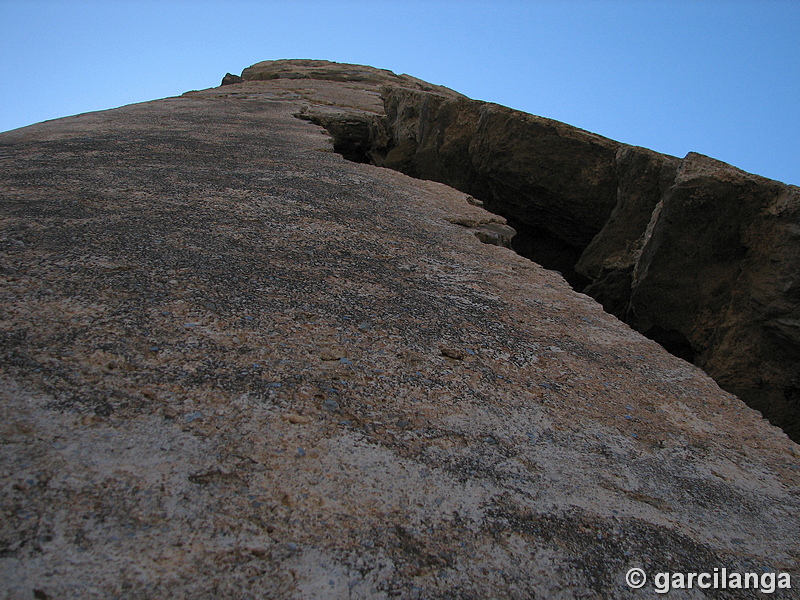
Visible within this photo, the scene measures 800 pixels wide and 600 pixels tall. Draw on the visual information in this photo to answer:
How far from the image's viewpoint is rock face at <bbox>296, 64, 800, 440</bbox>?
287 centimetres

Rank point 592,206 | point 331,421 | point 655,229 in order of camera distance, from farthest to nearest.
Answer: point 592,206, point 655,229, point 331,421

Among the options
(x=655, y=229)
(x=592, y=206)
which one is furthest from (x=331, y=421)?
(x=592, y=206)

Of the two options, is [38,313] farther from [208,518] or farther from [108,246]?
[208,518]

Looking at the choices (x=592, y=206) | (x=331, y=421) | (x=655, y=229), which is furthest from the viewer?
(x=592, y=206)

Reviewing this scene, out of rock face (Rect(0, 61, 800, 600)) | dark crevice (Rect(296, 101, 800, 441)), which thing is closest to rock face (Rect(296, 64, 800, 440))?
dark crevice (Rect(296, 101, 800, 441))

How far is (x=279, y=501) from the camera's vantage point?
1.16m

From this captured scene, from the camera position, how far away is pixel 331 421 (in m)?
1.42

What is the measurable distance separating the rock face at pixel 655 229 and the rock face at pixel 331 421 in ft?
0.40

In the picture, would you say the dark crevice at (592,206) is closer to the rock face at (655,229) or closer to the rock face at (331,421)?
the rock face at (655,229)

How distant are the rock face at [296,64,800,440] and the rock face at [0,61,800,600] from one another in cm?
12

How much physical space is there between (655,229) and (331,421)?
2.56 metres

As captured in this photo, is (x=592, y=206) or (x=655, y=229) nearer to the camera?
(x=655, y=229)

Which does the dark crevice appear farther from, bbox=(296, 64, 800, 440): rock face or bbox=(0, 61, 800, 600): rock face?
bbox=(0, 61, 800, 600): rock face

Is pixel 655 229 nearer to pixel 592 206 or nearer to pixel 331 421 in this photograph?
pixel 592 206
